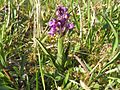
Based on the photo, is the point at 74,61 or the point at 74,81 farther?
the point at 74,61

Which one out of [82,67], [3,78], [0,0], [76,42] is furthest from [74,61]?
[0,0]

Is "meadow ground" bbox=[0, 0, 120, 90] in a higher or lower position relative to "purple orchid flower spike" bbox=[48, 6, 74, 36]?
lower

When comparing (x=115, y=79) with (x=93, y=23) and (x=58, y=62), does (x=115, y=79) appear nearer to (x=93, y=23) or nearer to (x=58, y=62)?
(x=58, y=62)

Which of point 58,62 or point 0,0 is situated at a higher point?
point 0,0

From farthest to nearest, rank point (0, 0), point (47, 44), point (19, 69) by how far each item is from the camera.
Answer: point (0, 0)
point (47, 44)
point (19, 69)

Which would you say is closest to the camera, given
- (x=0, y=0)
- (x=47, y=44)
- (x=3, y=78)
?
(x=3, y=78)

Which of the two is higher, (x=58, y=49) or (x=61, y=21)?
(x=61, y=21)

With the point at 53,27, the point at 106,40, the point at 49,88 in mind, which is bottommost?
the point at 49,88

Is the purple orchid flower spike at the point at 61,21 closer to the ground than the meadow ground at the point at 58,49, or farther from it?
farther from it
